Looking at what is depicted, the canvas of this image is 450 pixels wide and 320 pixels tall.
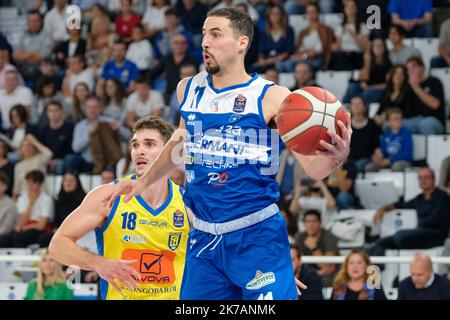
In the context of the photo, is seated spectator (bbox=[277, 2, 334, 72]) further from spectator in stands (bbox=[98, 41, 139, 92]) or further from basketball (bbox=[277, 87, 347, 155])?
basketball (bbox=[277, 87, 347, 155])

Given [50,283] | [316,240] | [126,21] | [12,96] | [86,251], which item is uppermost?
[126,21]

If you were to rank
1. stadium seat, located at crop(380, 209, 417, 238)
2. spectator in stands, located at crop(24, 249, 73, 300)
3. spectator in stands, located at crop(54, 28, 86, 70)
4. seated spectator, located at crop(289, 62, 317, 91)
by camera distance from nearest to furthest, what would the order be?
spectator in stands, located at crop(24, 249, 73, 300) → stadium seat, located at crop(380, 209, 417, 238) → seated spectator, located at crop(289, 62, 317, 91) → spectator in stands, located at crop(54, 28, 86, 70)

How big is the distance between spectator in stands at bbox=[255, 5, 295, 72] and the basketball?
817cm

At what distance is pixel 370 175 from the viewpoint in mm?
11945

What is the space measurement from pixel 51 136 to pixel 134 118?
1.14 meters

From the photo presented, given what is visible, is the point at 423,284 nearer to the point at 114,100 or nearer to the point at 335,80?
the point at 335,80

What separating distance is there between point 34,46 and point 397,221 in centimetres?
684

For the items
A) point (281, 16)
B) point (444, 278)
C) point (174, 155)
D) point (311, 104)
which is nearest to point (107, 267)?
point (174, 155)

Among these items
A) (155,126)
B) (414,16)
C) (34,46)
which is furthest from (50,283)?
(414,16)

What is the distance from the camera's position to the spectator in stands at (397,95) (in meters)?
12.4

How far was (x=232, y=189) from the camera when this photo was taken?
596 cm

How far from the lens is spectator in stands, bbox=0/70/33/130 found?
46.9 feet

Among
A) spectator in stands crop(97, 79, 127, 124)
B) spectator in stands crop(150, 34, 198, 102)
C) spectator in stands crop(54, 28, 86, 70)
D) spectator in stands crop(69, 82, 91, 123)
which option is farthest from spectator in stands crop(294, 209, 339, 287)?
spectator in stands crop(54, 28, 86, 70)

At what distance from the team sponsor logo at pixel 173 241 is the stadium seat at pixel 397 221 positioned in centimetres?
485
